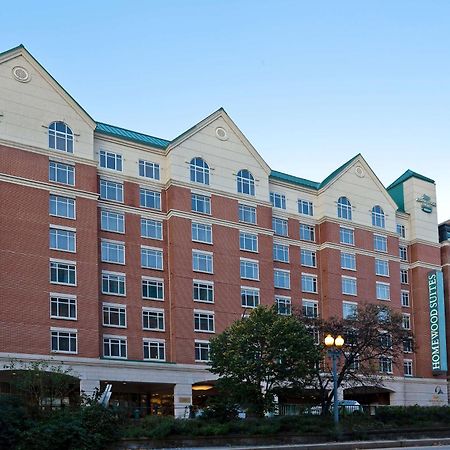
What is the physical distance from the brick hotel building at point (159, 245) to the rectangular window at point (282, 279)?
13 centimetres

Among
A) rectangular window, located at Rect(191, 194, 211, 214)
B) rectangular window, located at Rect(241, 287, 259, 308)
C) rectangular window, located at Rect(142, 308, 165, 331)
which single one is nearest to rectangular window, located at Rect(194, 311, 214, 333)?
rectangular window, located at Rect(142, 308, 165, 331)

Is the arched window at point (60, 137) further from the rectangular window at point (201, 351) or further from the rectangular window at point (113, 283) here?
the rectangular window at point (201, 351)

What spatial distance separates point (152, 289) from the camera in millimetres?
55719

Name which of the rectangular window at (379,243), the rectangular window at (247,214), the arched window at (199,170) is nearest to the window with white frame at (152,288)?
the arched window at (199,170)

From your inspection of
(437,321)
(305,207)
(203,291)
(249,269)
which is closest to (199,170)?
(249,269)

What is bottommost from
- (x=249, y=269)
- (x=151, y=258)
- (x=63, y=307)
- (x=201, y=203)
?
(x=63, y=307)

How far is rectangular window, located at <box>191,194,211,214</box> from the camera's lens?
5778cm

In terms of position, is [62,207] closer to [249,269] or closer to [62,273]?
[62,273]

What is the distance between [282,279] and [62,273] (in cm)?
2011

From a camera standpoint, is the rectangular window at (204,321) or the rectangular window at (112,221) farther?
the rectangular window at (204,321)

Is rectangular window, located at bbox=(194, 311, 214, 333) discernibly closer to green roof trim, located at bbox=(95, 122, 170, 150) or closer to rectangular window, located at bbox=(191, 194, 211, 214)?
rectangular window, located at bbox=(191, 194, 211, 214)

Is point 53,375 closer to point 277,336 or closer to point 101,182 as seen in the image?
point 277,336

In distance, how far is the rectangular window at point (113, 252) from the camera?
53938 mm

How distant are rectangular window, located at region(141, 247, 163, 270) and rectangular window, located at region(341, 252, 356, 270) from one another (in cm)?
1798
